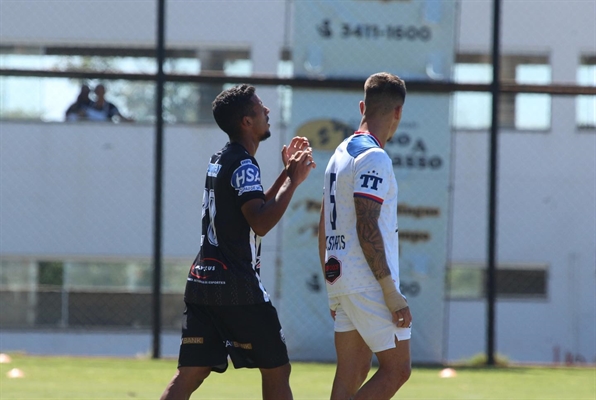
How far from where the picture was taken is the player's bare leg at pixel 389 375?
168 inches

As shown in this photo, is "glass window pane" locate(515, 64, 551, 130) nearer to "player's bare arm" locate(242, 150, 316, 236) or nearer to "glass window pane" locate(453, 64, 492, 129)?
"glass window pane" locate(453, 64, 492, 129)

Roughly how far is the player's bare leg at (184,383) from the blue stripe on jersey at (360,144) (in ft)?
3.98

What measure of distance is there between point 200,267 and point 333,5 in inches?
199

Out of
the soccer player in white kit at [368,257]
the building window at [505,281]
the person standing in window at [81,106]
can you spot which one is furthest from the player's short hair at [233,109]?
the building window at [505,281]

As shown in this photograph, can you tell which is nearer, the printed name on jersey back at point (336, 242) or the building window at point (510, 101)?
the printed name on jersey back at point (336, 242)

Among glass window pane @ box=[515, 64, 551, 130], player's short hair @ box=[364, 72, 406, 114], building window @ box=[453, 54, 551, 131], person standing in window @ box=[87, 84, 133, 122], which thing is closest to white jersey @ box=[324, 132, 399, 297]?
player's short hair @ box=[364, 72, 406, 114]

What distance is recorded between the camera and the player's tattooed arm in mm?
4285

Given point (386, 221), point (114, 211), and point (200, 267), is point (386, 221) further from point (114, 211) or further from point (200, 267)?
point (114, 211)

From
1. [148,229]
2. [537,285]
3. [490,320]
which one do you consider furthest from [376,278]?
[537,285]

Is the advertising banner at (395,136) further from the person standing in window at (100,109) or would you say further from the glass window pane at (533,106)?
the glass window pane at (533,106)

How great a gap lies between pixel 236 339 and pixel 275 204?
67cm

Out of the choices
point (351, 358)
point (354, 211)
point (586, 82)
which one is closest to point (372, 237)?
point (354, 211)

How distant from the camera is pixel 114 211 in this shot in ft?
57.7

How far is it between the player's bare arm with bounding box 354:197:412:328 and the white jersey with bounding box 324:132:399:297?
0.05 m
